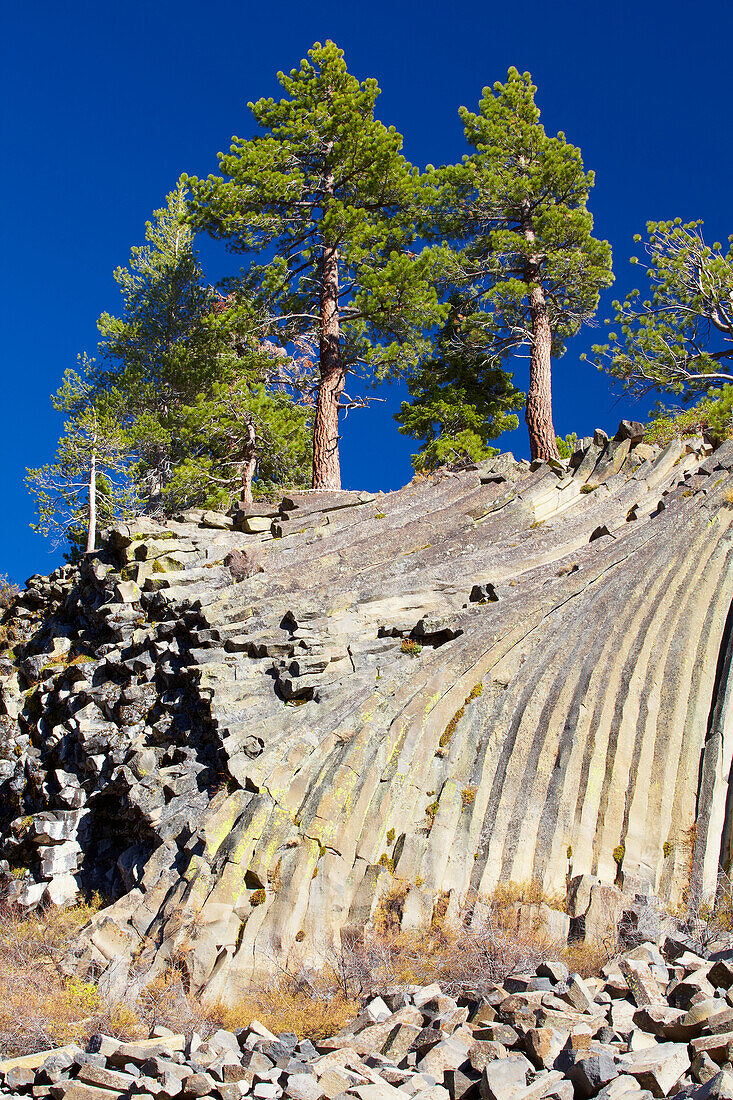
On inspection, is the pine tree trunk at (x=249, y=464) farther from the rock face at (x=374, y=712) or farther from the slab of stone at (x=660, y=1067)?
the slab of stone at (x=660, y=1067)

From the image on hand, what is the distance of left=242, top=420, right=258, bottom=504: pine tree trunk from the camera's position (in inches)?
974

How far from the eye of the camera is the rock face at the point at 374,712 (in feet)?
36.0

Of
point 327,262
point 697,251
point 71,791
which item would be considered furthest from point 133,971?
point 697,251

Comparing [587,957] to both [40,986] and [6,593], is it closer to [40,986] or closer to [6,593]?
[40,986]

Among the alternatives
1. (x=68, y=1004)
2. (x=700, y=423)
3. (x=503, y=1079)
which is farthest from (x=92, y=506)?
(x=503, y=1079)

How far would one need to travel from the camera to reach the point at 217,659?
14727mm

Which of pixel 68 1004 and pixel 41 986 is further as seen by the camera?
pixel 41 986

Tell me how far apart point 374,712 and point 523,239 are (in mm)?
16953

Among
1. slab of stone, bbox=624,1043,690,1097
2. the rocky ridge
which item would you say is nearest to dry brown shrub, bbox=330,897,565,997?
the rocky ridge

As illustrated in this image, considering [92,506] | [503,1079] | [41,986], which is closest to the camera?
[503,1079]

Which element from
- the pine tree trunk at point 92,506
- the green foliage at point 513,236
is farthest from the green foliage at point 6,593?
the green foliage at point 513,236

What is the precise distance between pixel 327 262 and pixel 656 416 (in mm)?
9863

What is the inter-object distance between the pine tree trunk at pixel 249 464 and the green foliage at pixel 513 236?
6.33 metres

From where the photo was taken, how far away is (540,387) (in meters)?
24.3
